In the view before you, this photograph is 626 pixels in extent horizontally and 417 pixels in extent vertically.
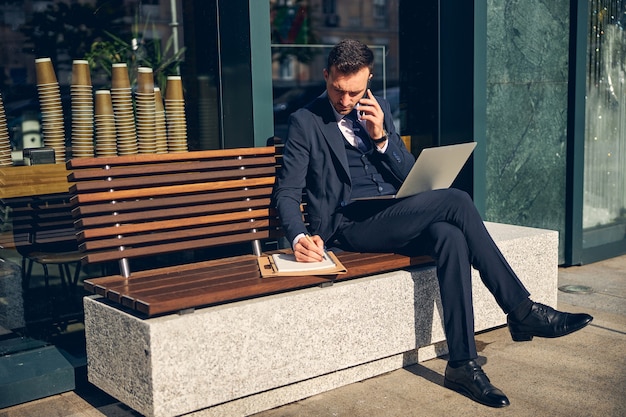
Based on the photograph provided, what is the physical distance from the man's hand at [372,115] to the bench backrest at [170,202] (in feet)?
1.86

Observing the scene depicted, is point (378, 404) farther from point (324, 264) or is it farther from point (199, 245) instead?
point (199, 245)

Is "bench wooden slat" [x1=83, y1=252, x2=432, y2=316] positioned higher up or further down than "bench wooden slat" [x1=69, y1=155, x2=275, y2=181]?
further down

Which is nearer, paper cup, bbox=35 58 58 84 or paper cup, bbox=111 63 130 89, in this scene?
paper cup, bbox=35 58 58 84

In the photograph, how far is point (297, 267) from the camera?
12.9 feet

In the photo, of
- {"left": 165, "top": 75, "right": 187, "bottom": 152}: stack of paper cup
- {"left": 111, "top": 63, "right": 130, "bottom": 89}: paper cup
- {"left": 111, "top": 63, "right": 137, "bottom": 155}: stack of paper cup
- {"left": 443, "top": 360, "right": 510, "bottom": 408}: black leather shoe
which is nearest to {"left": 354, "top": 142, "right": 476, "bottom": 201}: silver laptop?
{"left": 443, "top": 360, "right": 510, "bottom": 408}: black leather shoe

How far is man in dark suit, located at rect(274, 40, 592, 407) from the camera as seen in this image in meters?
4.04

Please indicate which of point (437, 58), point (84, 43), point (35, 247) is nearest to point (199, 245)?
point (35, 247)

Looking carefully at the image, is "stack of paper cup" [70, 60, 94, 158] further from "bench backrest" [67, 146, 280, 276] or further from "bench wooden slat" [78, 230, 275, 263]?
"bench wooden slat" [78, 230, 275, 263]

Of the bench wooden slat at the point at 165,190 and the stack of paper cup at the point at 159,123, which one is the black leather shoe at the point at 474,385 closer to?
the bench wooden slat at the point at 165,190

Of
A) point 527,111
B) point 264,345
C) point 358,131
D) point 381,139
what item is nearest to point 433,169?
point 381,139

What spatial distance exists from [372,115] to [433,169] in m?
0.44

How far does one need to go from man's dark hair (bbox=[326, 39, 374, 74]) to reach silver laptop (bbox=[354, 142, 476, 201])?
58cm

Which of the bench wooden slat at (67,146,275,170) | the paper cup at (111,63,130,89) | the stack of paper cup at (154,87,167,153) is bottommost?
the bench wooden slat at (67,146,275,170)

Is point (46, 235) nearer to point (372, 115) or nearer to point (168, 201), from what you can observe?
point (168, 201)
